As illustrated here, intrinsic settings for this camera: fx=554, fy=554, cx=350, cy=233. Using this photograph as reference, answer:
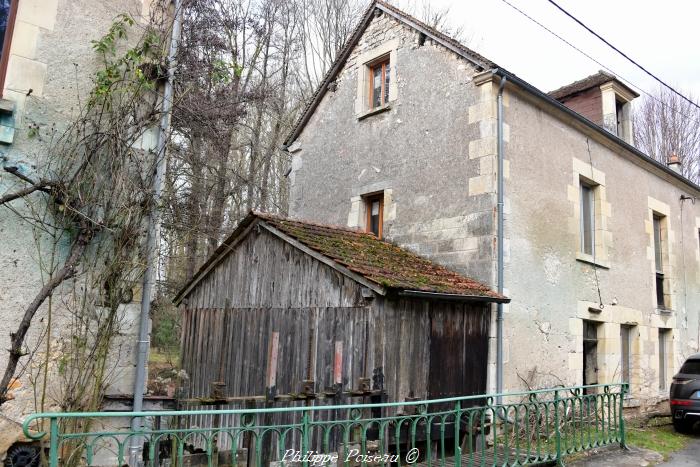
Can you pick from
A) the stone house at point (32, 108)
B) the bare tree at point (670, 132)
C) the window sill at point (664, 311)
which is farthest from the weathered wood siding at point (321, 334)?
the bare tree at point (670, 132)

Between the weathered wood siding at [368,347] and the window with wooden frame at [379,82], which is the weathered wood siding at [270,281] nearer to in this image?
the weathered wood siding at [368,347]

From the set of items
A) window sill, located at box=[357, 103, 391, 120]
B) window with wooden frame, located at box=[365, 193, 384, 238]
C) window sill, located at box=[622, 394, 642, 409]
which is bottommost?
window sill, located at box=[622, 394, 642, 409]

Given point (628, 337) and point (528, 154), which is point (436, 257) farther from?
point (628, 337)

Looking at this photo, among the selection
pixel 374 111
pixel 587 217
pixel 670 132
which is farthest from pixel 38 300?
pixel 670 132

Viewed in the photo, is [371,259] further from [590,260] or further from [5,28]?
[5,28]

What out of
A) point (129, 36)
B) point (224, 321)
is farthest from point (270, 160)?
point (129, 36)

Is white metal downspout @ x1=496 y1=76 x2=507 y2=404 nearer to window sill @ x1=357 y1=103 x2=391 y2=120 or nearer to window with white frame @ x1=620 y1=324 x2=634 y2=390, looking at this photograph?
window sill @ x1=357 y1=103 x2=391 y2=120

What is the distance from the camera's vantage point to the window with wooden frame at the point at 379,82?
11.2m

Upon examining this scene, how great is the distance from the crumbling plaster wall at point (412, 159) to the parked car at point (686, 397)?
474 centimetres

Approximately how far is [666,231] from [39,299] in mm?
13397

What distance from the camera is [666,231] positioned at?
→ 13195mm

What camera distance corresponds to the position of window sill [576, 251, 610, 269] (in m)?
10.1

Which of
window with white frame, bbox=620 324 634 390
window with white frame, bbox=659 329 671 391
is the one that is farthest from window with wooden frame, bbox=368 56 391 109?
window with white frame, bbox=659 329 671 391

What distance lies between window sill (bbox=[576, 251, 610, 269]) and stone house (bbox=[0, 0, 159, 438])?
810 centimetres
